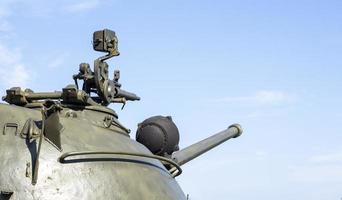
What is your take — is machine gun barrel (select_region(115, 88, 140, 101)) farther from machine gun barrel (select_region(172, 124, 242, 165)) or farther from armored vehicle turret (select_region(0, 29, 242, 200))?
machine gun barrel (select_region(172, 124, 242, 165))

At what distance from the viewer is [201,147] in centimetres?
1181

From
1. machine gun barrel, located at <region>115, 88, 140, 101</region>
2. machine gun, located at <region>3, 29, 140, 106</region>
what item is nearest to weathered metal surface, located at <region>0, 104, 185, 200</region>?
machine gun, located at <region>3, 29, 140, 106</region>

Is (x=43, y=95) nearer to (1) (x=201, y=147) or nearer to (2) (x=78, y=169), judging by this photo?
(2) (x=78, y=169)

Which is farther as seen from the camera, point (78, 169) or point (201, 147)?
point (201, 147)

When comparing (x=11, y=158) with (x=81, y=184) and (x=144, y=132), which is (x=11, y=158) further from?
(x=144, y=132)

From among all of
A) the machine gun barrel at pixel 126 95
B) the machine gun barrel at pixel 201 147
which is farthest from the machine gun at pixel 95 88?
the machine gun barrel at pixel 201 147

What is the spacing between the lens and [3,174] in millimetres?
6758

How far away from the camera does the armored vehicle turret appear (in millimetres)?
6859

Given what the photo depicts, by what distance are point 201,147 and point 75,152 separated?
4.87 metres

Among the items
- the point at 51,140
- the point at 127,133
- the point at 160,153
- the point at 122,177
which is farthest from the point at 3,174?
the point at 160,153

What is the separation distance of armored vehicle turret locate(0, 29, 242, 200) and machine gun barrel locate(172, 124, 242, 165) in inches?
94.9

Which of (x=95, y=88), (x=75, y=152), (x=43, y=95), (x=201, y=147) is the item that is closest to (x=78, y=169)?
(x=75, y=152)

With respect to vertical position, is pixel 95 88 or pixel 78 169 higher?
pixel 95 88

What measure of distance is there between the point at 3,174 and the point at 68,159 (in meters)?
0.66
